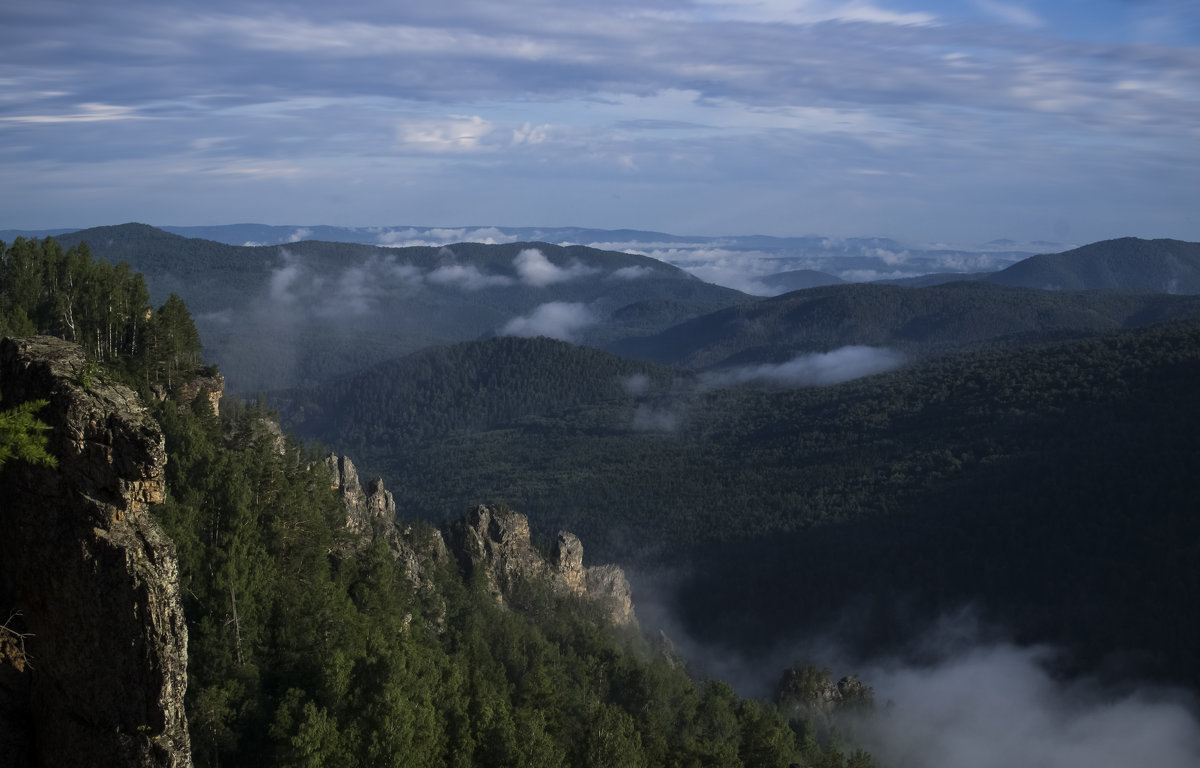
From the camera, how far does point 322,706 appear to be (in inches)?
1136

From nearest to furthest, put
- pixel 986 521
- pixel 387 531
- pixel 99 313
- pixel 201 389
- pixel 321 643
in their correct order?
1. pixel 321 643
2. pixel 201 389
3. pixel 99 313
4. pixel 387 531
5. pixel 986 521

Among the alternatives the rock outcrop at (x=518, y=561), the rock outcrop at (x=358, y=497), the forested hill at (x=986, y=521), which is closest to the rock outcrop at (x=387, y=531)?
the rock outcrop at (x=358, y=497)

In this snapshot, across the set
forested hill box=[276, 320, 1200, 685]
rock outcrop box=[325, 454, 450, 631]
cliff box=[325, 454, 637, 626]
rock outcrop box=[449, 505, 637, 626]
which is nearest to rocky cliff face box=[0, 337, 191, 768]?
rock outcrop box=[325, 454, 450, 631]

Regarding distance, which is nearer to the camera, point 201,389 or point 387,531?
point 201,389

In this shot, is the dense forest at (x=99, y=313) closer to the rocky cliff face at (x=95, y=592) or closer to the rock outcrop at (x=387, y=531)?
the rock outcrop at (x=387, y=531)

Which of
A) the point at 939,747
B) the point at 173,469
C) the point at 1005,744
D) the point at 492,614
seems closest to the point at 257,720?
the point at 173,469

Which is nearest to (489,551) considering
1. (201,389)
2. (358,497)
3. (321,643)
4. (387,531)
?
(387,531)

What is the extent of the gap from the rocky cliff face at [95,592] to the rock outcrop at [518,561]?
2428 inches

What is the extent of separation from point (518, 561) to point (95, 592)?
72.1 m

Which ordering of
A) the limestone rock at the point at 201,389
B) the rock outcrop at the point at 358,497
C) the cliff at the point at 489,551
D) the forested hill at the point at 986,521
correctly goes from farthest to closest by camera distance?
the forested hill at the point at 986,521 < the cliff at the point at 489,551 < the rock outcrop at the point at 358,497 < the limestone rock at the point at 201,389

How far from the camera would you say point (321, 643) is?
31.9 meters

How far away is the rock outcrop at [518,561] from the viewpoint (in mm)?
84125

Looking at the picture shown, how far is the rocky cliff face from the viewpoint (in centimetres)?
1702

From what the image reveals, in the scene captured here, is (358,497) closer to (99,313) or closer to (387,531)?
(387,531)
